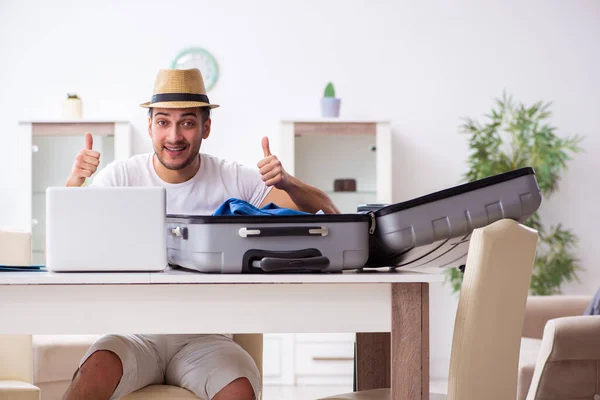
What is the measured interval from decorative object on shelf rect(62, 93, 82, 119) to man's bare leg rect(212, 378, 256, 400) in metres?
3.57

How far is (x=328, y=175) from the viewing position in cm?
531

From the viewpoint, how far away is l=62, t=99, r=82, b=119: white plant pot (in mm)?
5312

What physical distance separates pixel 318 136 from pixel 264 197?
240 centimetres

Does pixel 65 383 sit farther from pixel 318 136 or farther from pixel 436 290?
pixel 436 290

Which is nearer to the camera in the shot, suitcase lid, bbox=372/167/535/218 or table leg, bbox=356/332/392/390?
suitcase lid, bbox=372/167/535/218

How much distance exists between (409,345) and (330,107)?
12.2 ft

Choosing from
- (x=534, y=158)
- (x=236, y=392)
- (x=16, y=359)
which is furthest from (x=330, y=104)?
(x=236, y=392)

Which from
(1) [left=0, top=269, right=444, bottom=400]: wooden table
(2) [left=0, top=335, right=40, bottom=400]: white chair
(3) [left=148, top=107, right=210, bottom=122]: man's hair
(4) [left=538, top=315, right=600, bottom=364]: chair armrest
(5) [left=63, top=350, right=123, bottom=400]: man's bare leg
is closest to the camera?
(1) [left=0, top=269, right=444, bottom=400]: wooden table

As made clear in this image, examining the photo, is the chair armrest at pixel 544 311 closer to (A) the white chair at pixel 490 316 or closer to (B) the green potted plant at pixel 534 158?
(B) the green potted plant at pixel 534 158

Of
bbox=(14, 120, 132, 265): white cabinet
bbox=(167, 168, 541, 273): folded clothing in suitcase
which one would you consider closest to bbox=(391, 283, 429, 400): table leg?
bbox=(167, 168, 541, 273): folded clothing in suitcase

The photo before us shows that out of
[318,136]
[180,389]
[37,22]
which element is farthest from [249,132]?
[180,389]

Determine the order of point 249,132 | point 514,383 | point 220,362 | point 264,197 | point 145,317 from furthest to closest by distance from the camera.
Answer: point 249,132, point 264,197, point 220,362, point 514,383, point 145,317

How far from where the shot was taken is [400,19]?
5660 mm

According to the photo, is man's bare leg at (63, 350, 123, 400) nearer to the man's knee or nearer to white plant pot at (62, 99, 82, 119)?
the man's knee
